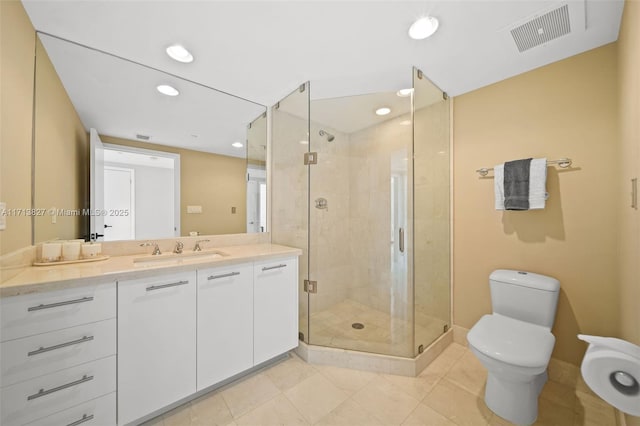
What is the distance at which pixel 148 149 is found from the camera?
180 cm

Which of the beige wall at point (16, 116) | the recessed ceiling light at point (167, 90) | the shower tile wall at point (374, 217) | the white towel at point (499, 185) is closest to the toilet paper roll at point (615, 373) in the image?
the white towel at point (499, 185)

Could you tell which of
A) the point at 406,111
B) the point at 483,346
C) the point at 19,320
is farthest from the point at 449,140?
the point at 19,320

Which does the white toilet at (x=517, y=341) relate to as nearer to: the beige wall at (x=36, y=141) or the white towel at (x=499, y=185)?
the white towel at (x=499, y=185)

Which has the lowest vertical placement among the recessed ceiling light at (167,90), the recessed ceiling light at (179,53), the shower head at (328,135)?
the shower head at (328,135)

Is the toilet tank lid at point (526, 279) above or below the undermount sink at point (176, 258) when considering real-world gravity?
below

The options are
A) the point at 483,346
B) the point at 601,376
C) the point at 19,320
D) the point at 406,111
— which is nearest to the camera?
the point at 601,376

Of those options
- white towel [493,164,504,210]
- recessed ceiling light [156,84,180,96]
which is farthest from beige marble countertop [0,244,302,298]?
white towel [493,164,504,210]

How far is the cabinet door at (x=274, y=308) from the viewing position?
172 centimetres

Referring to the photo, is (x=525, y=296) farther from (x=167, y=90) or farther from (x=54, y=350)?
(x=167, y=90)

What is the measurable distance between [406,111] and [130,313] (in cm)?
245

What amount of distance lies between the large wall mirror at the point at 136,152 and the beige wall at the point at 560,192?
207 centimetres

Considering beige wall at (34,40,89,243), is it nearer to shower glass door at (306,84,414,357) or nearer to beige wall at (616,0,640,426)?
shower glass door at (306,84,414,357)

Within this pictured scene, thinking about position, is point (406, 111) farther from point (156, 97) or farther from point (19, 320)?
point (19, 320)

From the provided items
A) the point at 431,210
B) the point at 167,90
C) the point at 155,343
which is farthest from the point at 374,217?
the point at 167,90
